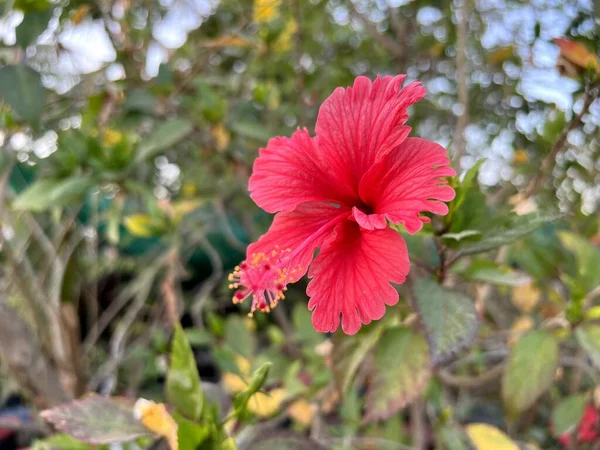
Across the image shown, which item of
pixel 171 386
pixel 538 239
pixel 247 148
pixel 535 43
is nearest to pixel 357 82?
pixel 171 386

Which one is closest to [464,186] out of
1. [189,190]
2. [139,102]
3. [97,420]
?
[97,420]

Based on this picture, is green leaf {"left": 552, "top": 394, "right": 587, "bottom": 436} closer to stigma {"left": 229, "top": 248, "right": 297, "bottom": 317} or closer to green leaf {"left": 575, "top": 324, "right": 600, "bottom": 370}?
green leaf {"left": 575, "top": 324, "right": 600, "bottom": 370}

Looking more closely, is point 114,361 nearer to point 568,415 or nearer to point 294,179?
point 294,179

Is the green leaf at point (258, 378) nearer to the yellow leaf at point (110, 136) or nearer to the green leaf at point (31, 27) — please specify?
the green leaf at point (31, 27)

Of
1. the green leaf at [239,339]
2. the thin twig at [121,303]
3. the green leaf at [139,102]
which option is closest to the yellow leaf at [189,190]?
the thin twig at [121,303]

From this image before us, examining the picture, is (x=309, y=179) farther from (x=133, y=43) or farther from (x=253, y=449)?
(x=133, y=43)
